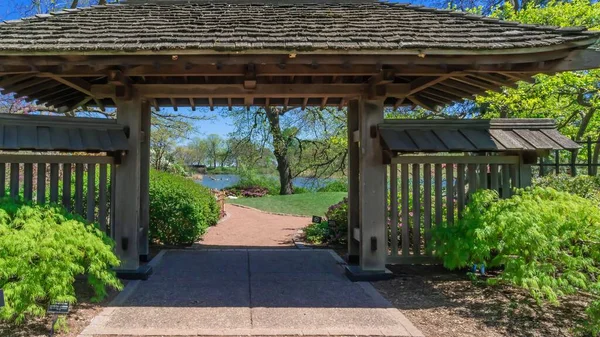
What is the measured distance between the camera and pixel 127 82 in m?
5.48

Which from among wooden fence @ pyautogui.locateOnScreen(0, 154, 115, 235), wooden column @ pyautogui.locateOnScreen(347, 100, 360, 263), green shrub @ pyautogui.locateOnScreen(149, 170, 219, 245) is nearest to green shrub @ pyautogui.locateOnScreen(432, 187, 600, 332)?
wooden column @ pyautogui.locateOnScreen(347, 100, 360, 263)

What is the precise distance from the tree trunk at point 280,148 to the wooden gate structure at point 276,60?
46.9 feet

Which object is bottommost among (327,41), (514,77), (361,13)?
(514,77)

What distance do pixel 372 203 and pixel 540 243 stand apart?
2.13 m

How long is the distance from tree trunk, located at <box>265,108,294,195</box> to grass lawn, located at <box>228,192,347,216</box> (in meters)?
3.86

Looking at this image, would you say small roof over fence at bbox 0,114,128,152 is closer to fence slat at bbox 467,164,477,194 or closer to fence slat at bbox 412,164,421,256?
fence slat at bbox 412,164,421,256

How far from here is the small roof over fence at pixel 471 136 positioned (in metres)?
5.39

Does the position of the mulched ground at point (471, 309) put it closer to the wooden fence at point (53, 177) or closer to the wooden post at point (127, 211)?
the wooden post at point (127, 211)

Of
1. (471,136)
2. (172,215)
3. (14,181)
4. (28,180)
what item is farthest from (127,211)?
(471,136)

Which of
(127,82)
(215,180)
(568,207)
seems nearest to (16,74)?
(127,82)

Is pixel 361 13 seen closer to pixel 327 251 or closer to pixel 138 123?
pixel 138 123

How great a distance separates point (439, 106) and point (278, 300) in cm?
505

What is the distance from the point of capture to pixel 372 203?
218 inches

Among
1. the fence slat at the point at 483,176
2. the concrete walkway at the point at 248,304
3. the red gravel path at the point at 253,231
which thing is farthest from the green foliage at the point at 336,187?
the fence slat at the point at 483,176
